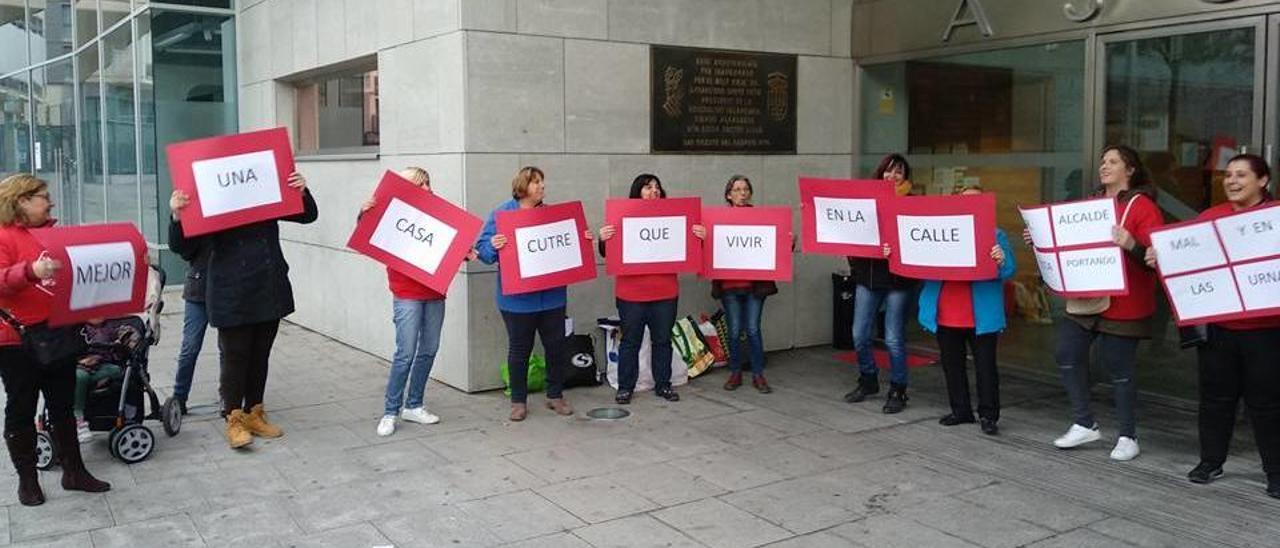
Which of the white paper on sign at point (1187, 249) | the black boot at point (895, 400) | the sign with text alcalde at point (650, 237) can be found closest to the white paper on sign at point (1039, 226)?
the white paper on sign at point (1187, 249)

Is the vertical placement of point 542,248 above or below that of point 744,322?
above

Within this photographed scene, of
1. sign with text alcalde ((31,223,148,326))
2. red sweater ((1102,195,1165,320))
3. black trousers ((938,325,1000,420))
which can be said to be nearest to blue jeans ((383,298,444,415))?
sign with text alcalde ((31,223,148,326))

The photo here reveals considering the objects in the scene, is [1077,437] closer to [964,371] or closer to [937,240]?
[964,371]

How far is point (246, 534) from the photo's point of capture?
202 inches

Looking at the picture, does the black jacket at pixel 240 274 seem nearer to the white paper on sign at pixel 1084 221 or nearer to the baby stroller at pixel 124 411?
the baby stroller at pixel 124 411

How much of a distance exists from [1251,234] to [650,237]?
3929 mm

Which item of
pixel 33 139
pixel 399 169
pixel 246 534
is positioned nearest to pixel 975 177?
pixel 399 169

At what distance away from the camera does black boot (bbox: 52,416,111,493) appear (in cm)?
571

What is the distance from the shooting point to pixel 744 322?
27.4 ft

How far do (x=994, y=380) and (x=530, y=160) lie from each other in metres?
3.91

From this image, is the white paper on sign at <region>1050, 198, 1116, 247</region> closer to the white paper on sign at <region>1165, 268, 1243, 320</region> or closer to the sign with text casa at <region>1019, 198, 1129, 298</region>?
the sign with text casa at <region>1019, 198, 1129, 298</region>

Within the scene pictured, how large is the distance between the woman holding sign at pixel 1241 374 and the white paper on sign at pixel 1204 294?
0.39 ft

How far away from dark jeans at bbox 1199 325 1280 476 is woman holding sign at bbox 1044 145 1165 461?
0.47 metres

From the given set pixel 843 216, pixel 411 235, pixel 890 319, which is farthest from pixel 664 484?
pixel 843 216
